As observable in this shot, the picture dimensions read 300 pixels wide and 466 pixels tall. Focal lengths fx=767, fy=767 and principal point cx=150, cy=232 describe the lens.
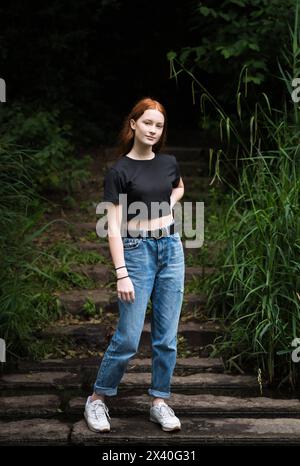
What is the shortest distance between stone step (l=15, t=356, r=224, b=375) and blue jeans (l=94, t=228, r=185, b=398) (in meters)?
0.82

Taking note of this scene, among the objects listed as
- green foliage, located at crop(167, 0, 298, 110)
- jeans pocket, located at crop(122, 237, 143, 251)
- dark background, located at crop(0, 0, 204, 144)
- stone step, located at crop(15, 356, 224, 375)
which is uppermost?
dark background, located at crop(0, 0, 204, 144)

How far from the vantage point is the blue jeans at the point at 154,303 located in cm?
331

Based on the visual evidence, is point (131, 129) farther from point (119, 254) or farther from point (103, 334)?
point (103, 334)

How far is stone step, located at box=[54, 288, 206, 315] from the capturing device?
16.0ft

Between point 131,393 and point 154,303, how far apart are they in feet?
2.62

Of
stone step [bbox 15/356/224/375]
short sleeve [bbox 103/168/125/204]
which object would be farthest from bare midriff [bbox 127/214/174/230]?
stone step [bbox 15/356/224/375]

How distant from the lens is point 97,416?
348 centimetres

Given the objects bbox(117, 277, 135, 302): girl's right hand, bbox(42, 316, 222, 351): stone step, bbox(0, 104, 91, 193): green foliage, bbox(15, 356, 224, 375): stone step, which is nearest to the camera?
bbox(117, 277, 135, 302): girl's right hand

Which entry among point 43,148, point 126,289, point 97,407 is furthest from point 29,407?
point 43,148

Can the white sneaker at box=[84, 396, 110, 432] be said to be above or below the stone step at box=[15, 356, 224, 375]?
below

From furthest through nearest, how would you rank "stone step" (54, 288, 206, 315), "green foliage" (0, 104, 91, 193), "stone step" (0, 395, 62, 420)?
"green foliage" (0, 104, 91, 193) < "stone step" (54, 288, 206, 315) < "stone step" (0, 395, 62, 420)

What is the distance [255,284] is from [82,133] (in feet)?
15.2

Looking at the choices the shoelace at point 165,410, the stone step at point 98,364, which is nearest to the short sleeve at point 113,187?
the shoelace at point 165,410

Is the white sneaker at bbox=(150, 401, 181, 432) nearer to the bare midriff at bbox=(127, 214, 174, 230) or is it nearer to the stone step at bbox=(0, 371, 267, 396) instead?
the stone step at bbox=(0, 371, 267, 396)
